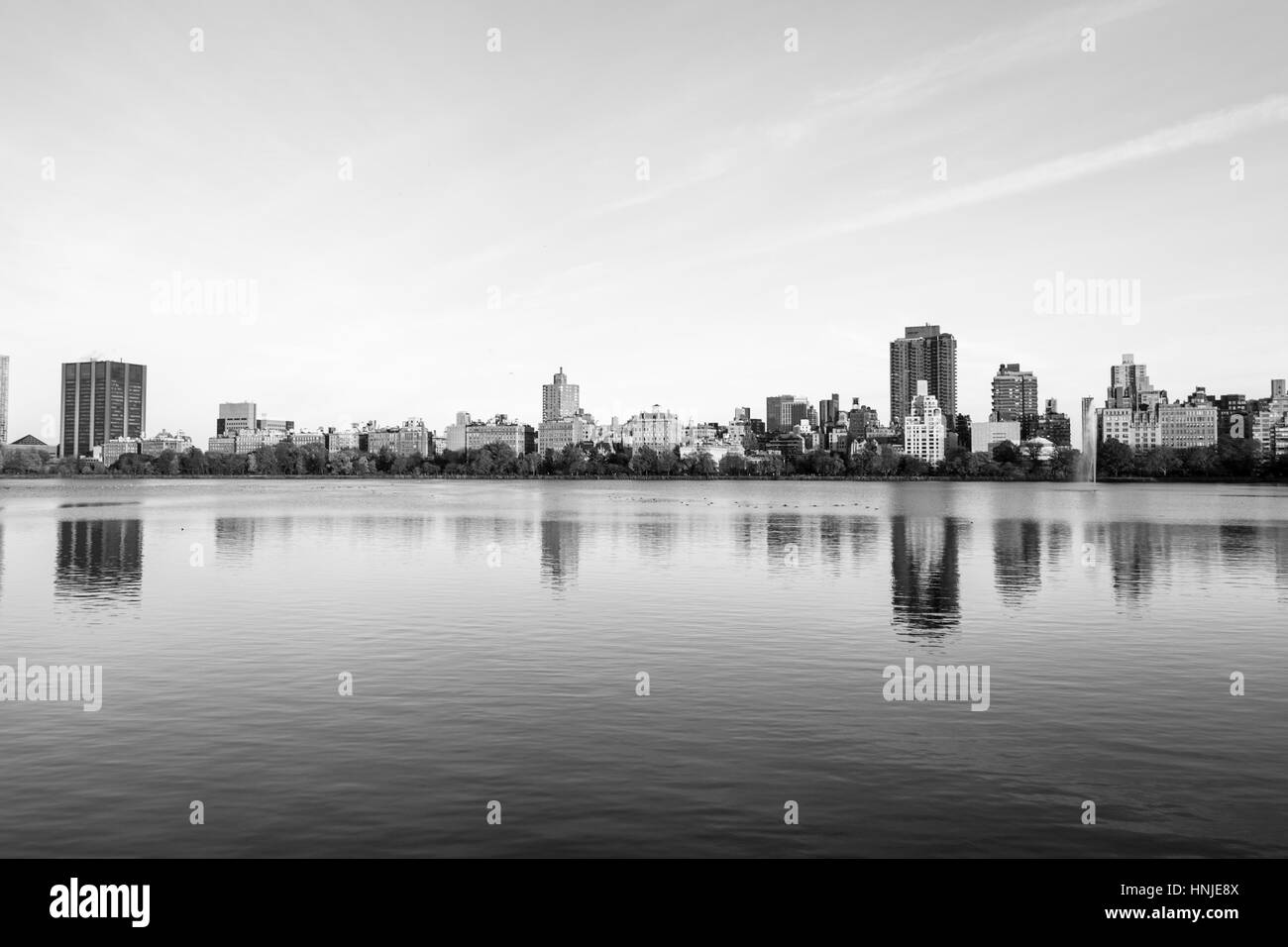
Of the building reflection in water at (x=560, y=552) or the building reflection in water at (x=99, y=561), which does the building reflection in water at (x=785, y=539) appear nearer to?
the building reflection in water at (x=560, y=552)

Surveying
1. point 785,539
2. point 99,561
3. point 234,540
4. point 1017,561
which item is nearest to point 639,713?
point 1017,561

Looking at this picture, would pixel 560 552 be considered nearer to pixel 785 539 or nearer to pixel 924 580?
pixel 785 539

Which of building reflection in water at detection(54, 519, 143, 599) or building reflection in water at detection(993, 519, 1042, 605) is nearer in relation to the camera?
building reflection in water at detection(54, 519, 143, 599)

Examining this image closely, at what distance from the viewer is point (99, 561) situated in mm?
46344

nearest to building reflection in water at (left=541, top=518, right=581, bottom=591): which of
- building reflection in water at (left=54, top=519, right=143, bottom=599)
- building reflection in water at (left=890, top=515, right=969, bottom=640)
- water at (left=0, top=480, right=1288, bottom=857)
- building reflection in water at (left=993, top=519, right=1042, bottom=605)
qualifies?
water at (left=0, top=480, right=1288, bottom=857)

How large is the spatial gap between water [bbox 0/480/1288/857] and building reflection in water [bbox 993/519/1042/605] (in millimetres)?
362

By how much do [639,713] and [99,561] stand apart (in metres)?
36.9

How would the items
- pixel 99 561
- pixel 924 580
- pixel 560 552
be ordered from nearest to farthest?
pixel 924 580 < pixel 99 561 < pixel 560 552

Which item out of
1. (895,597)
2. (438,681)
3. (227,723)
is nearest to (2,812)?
(227,723)

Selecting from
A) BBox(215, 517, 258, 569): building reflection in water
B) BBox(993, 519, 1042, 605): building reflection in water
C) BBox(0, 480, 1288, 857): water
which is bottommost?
BBox(0, 480, 1288, 857): water

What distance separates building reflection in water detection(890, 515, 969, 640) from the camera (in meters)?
30.3

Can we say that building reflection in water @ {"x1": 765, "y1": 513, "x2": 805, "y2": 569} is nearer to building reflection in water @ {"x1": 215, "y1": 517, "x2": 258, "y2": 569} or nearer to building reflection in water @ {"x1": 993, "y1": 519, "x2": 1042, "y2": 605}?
building reflection in water @ {"x1": 993, "y1": 519, "x2": 1042, "y2": 605}
